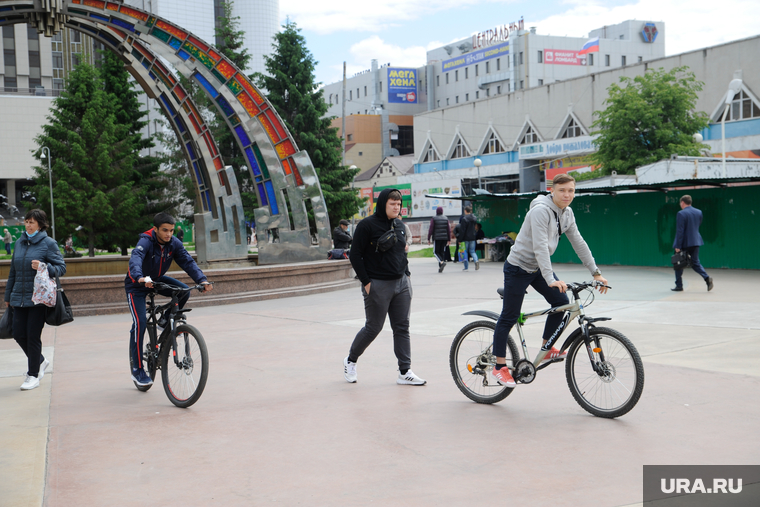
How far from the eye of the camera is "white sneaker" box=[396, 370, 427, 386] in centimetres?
679

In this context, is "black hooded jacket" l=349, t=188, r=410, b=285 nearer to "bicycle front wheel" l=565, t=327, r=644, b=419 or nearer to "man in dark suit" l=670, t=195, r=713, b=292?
"bicycle front wheel" l=565, t=327, r=644, b=419

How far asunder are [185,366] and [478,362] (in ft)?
8.12

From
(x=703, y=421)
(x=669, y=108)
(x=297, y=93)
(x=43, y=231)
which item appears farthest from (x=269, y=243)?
(x=669, y=108)

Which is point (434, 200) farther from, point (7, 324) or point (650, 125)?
point (7, 324)

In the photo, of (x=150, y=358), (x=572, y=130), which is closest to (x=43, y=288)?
(x=150, y=358)

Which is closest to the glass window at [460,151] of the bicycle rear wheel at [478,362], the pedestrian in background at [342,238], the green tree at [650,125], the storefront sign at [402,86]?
the green tree at [650,125]

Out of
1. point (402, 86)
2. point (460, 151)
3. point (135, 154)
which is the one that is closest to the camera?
point (135, 154)

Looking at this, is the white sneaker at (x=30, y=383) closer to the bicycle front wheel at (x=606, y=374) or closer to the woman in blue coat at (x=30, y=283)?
the woman in blue coat at (x=30, y=283)

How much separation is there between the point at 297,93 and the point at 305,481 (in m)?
32.1

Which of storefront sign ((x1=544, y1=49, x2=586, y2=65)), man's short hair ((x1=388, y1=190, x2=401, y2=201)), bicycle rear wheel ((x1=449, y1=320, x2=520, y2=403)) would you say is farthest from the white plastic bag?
storefront sign ((x1=544, y1=49, x2=586, y2=65))

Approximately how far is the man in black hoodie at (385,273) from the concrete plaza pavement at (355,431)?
42 centimetres

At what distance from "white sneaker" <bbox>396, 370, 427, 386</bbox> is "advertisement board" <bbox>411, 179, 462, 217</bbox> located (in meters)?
50.6

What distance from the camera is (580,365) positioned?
18.3 ft

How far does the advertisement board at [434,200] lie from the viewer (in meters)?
58.3
